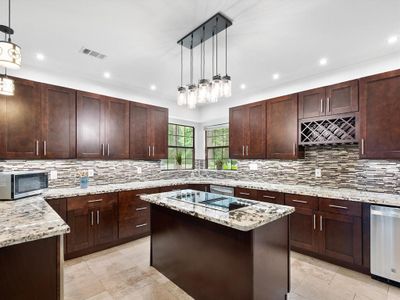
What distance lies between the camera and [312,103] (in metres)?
3.39

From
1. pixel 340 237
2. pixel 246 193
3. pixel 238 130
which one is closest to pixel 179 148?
pixel 238 130

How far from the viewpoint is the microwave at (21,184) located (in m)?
2.45

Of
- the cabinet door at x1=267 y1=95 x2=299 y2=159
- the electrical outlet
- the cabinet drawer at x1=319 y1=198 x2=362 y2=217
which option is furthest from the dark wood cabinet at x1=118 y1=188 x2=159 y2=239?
the cabinet drawer at x1=319 y1=198 x2=362 y2=217

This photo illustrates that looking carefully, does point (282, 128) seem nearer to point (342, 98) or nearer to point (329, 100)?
point (329, 100)

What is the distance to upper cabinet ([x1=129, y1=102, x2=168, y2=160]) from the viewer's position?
4.06 m

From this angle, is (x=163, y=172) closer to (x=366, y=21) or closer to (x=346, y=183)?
(x=346, y=183)

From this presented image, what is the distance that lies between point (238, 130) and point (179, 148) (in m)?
1.70

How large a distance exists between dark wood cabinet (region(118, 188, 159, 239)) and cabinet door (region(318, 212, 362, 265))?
2.80 m

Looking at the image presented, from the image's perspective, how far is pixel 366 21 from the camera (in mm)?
2172

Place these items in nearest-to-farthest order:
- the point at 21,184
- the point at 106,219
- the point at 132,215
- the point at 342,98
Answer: the point at 21,184 → the point at 342,98 → the point at 106,219 → the point at 132,215

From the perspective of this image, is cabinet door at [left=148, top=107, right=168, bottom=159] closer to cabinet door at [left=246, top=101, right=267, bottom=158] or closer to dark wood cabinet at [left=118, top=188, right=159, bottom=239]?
dark wood cabinet at [left=118, top=188, right=159, bottom=239]

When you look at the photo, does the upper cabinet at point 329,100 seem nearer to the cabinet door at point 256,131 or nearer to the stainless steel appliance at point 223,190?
the cabinet door at point 256,131

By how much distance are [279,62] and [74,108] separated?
10.6 feet

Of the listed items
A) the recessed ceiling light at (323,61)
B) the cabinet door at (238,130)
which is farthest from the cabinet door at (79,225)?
the recessed ceiling light at (323,61)
